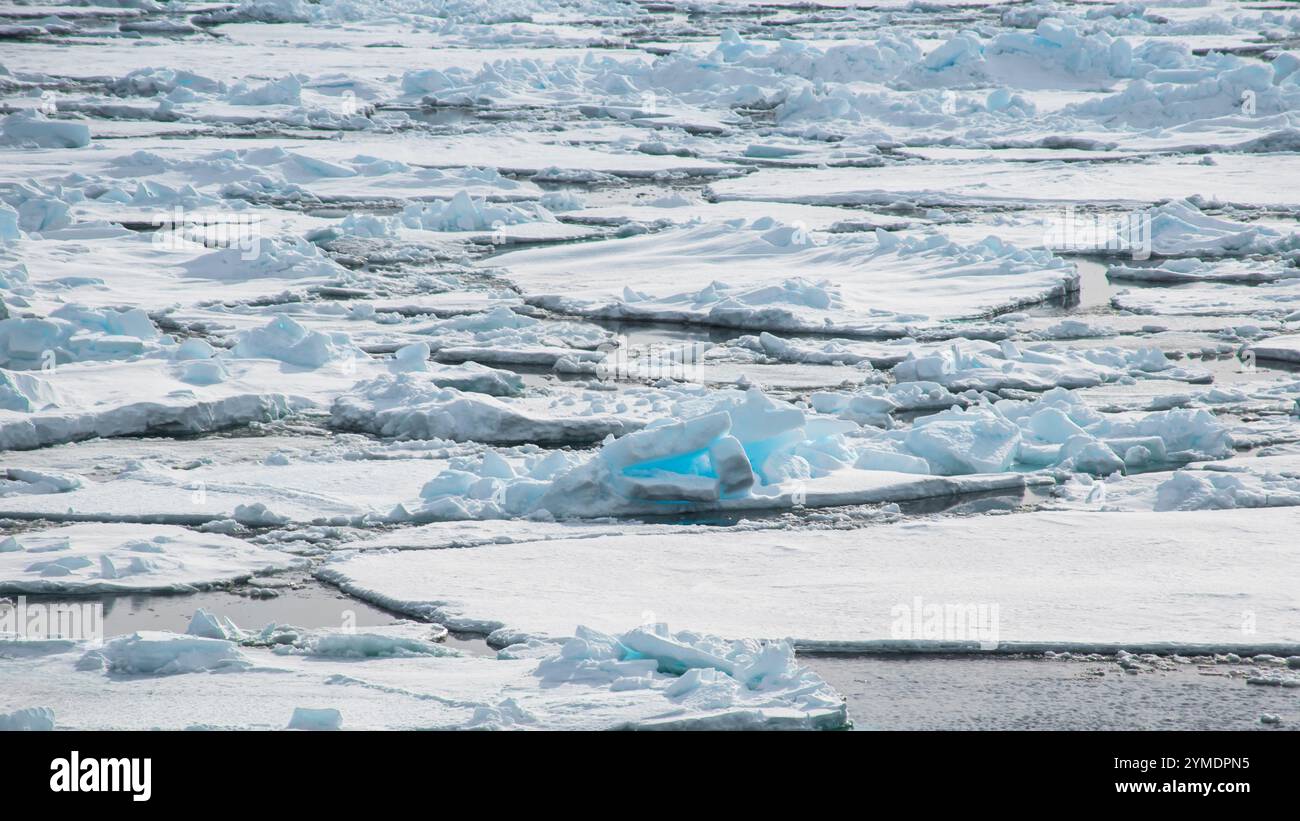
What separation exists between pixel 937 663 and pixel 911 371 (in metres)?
3.59

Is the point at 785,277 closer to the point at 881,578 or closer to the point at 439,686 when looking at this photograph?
the point at 881,578

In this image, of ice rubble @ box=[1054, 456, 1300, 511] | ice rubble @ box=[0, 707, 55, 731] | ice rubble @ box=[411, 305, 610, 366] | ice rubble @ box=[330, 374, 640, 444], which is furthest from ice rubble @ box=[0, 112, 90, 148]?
ice rubble @ box=[0, 707, 55, 731]

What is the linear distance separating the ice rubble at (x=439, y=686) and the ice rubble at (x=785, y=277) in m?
5.05

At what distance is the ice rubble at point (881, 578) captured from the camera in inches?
178

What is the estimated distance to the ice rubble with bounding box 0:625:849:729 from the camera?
12.1 feet

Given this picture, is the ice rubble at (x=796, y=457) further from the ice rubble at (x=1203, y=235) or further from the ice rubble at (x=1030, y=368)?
the ice rubble at (x=1203, y=235)

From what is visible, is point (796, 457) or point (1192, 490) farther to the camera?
point (796, 457)

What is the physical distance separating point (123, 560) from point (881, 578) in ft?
7.76

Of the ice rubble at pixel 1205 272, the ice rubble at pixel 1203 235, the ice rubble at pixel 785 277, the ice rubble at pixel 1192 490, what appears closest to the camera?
the ice rubble at pixel 1192 490

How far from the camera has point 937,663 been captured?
14.1ft

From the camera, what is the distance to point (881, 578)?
495 cm

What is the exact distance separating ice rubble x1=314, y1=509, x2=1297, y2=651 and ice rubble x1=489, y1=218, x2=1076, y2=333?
3.67 m

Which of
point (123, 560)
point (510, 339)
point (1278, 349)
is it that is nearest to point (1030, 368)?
point (1278, 349)

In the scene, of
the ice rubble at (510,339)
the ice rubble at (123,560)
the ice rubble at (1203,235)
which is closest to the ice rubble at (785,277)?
the ice rubble at (510,339)
